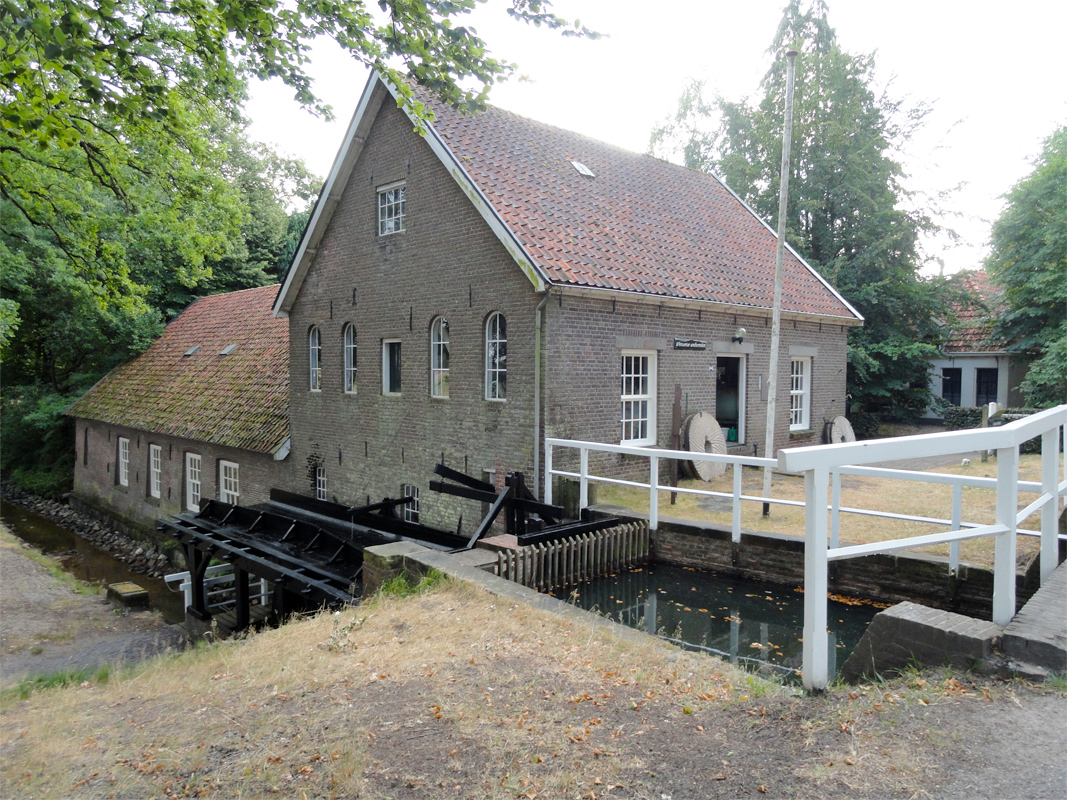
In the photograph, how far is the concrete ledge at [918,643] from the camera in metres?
4.26

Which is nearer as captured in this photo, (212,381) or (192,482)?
(192,482)

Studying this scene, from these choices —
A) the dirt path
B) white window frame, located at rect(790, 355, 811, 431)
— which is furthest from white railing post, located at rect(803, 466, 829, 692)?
→ white window frame, located at rect(790, 355, 811, 431)

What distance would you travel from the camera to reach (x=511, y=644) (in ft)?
18.9

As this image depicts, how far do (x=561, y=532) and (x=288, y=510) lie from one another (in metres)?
7.48

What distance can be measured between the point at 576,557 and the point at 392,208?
837 cm

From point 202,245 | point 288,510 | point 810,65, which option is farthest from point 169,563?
point 810,65

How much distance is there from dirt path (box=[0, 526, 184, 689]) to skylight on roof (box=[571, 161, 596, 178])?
37.5ft

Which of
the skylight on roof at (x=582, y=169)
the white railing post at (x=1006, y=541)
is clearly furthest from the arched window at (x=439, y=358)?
the white railing post at (x=1006, y=541)

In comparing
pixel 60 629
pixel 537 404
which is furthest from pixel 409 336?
pixel 60 629

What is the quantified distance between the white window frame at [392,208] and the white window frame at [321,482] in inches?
219

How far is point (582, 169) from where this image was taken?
49.3 feet

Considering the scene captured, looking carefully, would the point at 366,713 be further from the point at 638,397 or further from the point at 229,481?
the point at 229,481

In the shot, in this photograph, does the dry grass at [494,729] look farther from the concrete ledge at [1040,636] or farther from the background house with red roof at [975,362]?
the background house with red roof at [975,362]

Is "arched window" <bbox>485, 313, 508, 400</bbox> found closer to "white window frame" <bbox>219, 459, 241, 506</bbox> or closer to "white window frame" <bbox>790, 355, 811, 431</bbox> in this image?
"white window frame" <bbox>790, 355, 811, 431</bbox>
